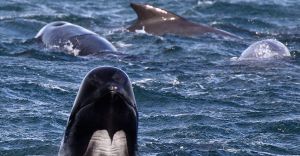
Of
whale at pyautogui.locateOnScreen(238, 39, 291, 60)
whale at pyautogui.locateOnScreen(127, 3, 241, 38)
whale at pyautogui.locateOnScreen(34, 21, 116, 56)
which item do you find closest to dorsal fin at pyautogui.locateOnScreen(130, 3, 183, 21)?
whale at pyautogui.locateOnScreen(127, 3, 241, 38)

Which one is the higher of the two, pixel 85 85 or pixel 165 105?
pixel 85 85

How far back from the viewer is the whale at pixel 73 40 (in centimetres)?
1611

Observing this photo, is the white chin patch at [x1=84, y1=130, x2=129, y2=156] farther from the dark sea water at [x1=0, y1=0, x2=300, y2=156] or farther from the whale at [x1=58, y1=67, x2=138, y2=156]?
the dark sea water at [x1=0, y1=0, x2=300, y2=156]

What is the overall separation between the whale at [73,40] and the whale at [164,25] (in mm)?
2376

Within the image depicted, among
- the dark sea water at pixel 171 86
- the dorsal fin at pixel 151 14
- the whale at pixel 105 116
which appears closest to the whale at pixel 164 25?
the dorsal fin at pixel 151 14

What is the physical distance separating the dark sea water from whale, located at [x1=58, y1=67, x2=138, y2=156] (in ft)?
10.1

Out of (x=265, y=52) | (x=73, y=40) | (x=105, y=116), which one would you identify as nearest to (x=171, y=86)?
(x=265, y=52)

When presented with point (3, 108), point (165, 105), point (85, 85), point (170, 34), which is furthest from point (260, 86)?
point (85, 85)

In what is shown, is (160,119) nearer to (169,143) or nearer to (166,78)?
(169,143)

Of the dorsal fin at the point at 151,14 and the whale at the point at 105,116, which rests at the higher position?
the whale at the point at 105,116

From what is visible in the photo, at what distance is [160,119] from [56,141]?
2016mm

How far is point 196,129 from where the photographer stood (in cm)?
1095

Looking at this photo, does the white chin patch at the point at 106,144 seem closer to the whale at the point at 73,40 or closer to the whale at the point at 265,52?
the whale at the point at 73,40

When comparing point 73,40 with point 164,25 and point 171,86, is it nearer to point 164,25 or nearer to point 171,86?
point 171,86
